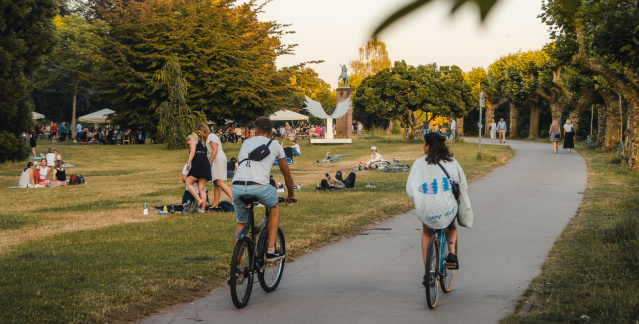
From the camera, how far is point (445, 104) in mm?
48844

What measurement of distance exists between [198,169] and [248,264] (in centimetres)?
744

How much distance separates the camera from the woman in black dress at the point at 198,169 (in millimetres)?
14570

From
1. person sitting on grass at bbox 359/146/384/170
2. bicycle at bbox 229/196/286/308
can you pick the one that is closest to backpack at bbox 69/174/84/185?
person sitting on grass at bbox 359/146/384/170

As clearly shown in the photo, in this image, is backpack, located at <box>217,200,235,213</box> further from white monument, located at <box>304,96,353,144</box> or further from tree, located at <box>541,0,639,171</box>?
white monument, located at <box>304,96,353,144</box>

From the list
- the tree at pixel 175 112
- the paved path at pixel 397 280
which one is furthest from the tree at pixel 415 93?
the paved path at pixel 397 280

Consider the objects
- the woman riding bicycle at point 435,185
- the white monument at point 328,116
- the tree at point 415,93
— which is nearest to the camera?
the woman riding bicycle at point 435,185

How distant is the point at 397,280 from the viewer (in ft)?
28.1

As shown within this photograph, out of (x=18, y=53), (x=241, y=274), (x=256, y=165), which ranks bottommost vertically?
(x=241, y=274)

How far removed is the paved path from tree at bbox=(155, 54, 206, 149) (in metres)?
33.5

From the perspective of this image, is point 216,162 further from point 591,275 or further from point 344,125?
point 344,125

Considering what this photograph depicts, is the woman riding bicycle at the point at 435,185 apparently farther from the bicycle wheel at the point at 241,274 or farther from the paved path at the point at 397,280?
the bicycle wheel at the point at 241,274

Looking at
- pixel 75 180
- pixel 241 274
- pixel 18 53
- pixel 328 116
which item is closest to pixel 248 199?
pixel 241 274

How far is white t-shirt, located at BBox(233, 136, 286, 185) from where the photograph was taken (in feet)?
24.4

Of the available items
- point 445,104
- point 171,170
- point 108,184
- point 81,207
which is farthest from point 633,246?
point 445,104
